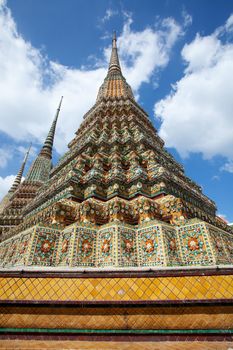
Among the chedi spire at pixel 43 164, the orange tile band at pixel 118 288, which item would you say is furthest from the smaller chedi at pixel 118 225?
the chedi spire at pixel 43 164

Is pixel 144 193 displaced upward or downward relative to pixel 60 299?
upward

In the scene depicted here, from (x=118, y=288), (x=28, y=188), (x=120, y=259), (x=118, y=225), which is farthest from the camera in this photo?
(x=28, y=188)

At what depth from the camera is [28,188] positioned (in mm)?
18750

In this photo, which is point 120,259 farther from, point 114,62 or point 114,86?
point 114,62

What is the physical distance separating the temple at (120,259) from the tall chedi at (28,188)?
7096 millimetres

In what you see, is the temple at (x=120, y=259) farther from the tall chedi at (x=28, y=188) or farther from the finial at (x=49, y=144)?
the finial at (x=49, y=144)

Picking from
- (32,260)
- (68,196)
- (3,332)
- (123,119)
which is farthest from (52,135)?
(3,332)

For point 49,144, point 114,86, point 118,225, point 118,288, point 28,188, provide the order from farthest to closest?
point 49,144
point 28,188
point 114,86
point 118,225
point 118,288

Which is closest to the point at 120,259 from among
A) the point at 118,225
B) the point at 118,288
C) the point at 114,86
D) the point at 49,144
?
the point at 118,225

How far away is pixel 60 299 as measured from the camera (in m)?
2.97

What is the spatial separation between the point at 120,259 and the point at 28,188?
54.4ft

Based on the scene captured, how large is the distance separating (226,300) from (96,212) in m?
3.61

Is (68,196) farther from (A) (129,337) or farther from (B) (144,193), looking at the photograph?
(A) (129,337)

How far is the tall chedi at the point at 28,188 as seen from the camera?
13441 millimetres
